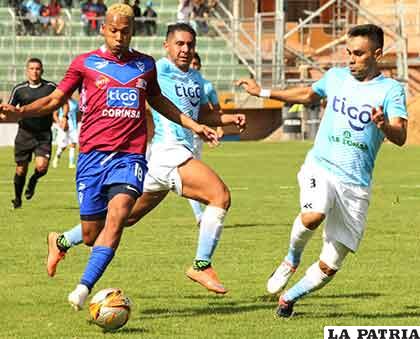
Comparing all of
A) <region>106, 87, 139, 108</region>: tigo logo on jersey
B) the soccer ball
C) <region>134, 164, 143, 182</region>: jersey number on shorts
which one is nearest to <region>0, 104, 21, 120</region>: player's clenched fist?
<region>106, 87, 139, 108</region>: tigo logo on jersey

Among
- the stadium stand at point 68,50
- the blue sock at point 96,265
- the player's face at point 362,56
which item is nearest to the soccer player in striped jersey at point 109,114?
the blue sock at point 96,265

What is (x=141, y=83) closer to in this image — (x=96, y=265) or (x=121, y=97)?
(x=121, y=97)

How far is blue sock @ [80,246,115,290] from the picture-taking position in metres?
9.74

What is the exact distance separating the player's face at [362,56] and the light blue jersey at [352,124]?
0.24 feet

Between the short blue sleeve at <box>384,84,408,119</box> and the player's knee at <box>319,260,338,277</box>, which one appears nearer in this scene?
the short blue sleeve at <box>384,84,408,119</box>

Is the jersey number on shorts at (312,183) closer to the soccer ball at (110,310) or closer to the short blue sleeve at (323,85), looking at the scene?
the short blue sleeve at (323,85)

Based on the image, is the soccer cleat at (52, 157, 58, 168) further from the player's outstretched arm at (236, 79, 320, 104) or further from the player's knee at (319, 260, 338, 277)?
the player's knee at (319, 260, 338, 277)

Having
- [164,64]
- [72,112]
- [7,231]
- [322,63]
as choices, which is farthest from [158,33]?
[164,64]

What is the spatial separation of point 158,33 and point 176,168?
3966 cm

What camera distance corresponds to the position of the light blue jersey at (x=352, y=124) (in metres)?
10.1

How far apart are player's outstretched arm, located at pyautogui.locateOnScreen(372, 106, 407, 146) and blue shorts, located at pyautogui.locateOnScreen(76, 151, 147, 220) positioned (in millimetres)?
1830

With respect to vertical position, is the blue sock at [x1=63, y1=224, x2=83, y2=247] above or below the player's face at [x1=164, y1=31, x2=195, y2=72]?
below

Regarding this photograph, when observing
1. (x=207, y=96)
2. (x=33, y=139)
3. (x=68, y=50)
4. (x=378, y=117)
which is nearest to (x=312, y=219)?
(x=378, y=117)

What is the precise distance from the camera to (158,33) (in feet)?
169
